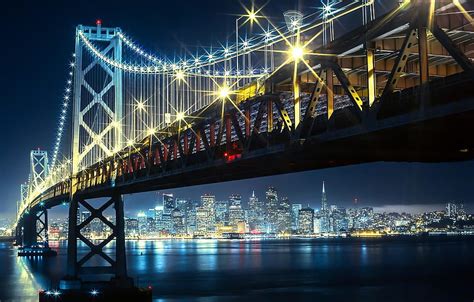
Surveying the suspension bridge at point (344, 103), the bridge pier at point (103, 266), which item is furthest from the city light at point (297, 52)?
the bridge pier at point (103, 266)

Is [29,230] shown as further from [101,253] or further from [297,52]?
[297,52]

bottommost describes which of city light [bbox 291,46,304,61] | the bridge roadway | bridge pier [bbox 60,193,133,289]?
bridge pier [bbox 60,193,133,289]

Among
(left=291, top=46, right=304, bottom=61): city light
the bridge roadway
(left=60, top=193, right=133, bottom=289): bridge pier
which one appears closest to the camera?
the bridge roadway

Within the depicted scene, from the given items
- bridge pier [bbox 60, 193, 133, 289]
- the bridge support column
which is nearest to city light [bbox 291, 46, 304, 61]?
bridge pier [bbox 60, 193, 133, 289]

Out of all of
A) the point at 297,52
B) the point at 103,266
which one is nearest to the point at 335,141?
the point at 297,52

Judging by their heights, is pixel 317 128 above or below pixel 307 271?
above

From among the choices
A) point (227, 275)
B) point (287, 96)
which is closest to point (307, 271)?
point (227, 275)

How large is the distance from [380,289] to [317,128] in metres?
50.4

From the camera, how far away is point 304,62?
60.2 ft

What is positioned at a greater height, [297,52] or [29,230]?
[297,52]

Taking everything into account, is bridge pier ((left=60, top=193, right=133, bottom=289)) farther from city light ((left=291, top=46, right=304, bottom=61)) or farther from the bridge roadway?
city light ((left=291, top=46, right=304, bottom=61))

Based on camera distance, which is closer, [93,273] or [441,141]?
[441,141]

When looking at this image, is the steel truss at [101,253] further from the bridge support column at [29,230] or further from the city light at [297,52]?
the bridge support column at [29,230]

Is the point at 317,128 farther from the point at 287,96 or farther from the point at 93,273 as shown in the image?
the point at 93,273
